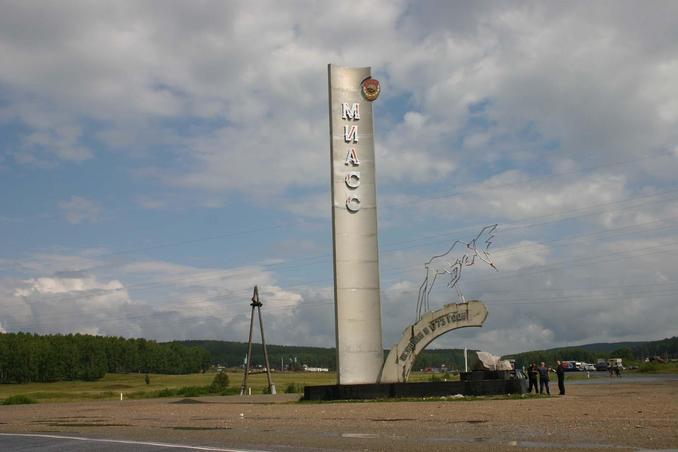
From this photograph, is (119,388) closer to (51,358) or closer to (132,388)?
(132,388)

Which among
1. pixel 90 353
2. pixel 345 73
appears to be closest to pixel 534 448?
pixel 345 73

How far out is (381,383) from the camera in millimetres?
38188

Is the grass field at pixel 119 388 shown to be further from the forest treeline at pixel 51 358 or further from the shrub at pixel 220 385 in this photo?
the forest treeline at pixel 51 358

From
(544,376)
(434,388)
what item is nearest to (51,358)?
(434,388)

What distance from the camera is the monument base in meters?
36.5

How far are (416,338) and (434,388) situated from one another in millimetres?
3019

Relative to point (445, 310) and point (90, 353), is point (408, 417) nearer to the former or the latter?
point (445, 310)

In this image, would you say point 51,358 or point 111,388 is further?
point 51,358

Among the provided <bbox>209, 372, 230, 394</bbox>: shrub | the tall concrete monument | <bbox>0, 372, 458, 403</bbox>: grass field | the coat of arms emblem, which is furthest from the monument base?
<bbox>209, 372, 230, 394</bbox>: shrub

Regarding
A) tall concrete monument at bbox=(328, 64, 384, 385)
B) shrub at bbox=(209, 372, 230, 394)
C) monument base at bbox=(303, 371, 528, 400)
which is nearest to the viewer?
monument base at bbox=(303, 371, 528, 400)

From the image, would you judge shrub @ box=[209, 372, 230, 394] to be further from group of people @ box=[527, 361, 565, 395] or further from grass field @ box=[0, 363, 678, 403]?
group of people @ box=[527, 361, 565, 395]

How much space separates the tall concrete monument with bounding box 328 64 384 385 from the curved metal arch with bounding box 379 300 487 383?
83 centimetres

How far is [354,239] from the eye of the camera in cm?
3981

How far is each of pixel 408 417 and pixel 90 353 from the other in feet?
552
